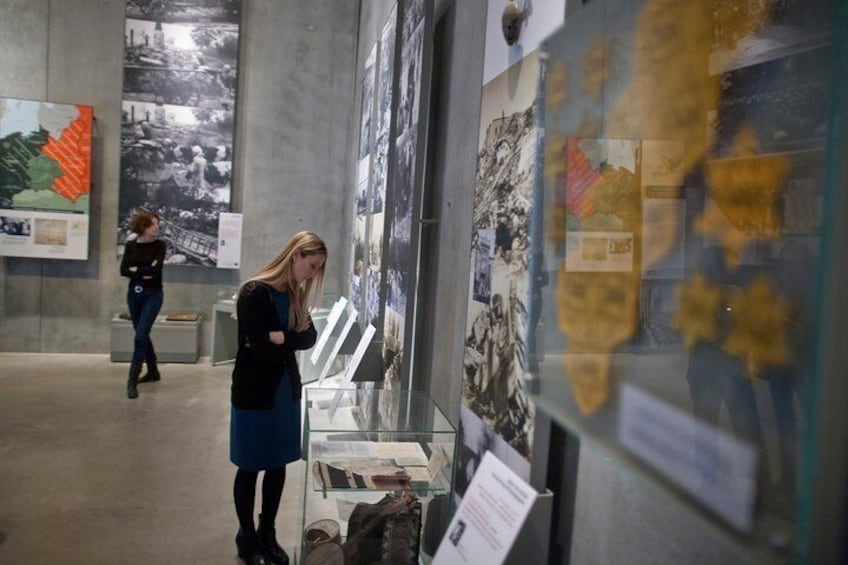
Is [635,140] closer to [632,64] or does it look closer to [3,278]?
[632,64]

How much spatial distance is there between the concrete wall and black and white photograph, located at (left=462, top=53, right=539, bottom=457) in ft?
23.7

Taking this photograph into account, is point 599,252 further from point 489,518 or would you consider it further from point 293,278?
point 293,278

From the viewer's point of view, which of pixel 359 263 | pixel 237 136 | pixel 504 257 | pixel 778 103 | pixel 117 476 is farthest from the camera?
pixel 237 136

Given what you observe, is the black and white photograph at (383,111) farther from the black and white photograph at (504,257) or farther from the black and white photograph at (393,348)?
the black and white photograph at (504,257)

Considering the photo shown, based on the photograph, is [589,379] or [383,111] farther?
[383,111]

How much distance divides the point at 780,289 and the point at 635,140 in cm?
41

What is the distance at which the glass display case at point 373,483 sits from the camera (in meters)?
2.42

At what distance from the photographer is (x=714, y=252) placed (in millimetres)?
918

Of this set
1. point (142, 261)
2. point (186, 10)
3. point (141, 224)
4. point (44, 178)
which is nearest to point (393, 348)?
point (142, 261)

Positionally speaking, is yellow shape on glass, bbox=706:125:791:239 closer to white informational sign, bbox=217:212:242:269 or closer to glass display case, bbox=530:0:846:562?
glass display case, bbox=530:0:846:562

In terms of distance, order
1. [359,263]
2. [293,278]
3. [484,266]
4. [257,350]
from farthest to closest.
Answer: [359,263] < [293,278] < [257,350] < [484,266]

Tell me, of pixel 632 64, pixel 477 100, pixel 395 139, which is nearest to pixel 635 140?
pixel 632 64

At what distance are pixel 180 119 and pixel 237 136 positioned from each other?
0.76m

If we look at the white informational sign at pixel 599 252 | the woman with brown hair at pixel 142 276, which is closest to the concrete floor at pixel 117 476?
the woman with brown hair at pixel 142 276
